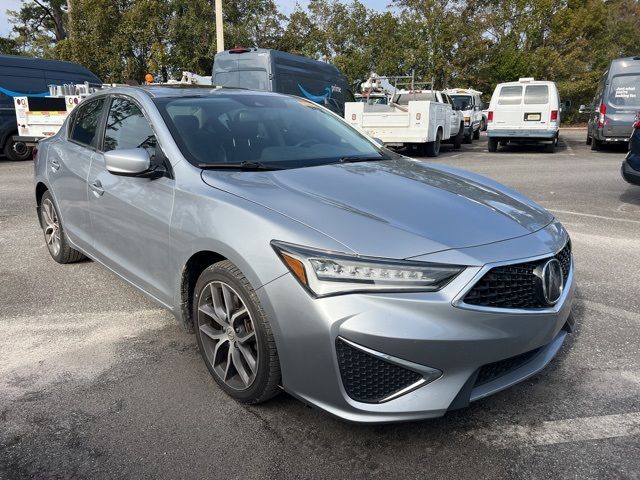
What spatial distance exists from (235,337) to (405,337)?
931 millimetres

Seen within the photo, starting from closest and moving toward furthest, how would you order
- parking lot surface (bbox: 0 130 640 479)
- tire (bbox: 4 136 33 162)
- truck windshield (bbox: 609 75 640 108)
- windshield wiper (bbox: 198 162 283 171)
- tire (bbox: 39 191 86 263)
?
parking lot surface (bbox: 0 130 640 479), windshield wiper (bbox: 198 162 283 171), tire (bbox: 39 191 86 263), tire (bbox: 4 136 33 162), truck windshield (bbox: 609 75 640 108)

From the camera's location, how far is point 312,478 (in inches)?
87.0

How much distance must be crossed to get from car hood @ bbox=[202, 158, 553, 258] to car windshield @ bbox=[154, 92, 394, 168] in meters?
0.23

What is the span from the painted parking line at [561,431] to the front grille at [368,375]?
57cm

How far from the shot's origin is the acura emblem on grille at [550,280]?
93.4 inches

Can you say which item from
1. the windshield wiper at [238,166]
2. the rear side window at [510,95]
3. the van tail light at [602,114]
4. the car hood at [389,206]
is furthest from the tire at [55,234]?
the van tail light at [602,114]

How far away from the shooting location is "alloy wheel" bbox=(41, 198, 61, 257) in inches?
192

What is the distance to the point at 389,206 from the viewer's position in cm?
263

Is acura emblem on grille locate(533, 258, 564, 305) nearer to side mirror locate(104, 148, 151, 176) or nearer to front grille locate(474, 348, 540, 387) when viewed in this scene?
front grille locate(474, 348, 540, 387)

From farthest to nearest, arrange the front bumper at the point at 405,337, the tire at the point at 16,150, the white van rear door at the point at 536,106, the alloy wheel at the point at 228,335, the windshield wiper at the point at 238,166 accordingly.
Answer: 1. the white van rear door at the point at 536,106
2. the tire at the point at 16,150
3. the windshield wiper at the point at 238,166
4. the alloy wheel at the point at 228,335
5. the front bumper at the point at 405,337

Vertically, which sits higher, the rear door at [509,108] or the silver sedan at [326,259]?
the rear door at [509,108]

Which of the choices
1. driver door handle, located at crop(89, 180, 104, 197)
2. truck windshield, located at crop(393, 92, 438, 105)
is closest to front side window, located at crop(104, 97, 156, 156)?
driver door handle, located at crop(89, 180, 104, 197)

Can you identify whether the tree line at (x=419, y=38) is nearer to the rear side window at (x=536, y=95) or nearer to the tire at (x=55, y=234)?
the rear side window at (x=536, y=95)

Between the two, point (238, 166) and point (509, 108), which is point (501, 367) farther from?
point (509, 108)
